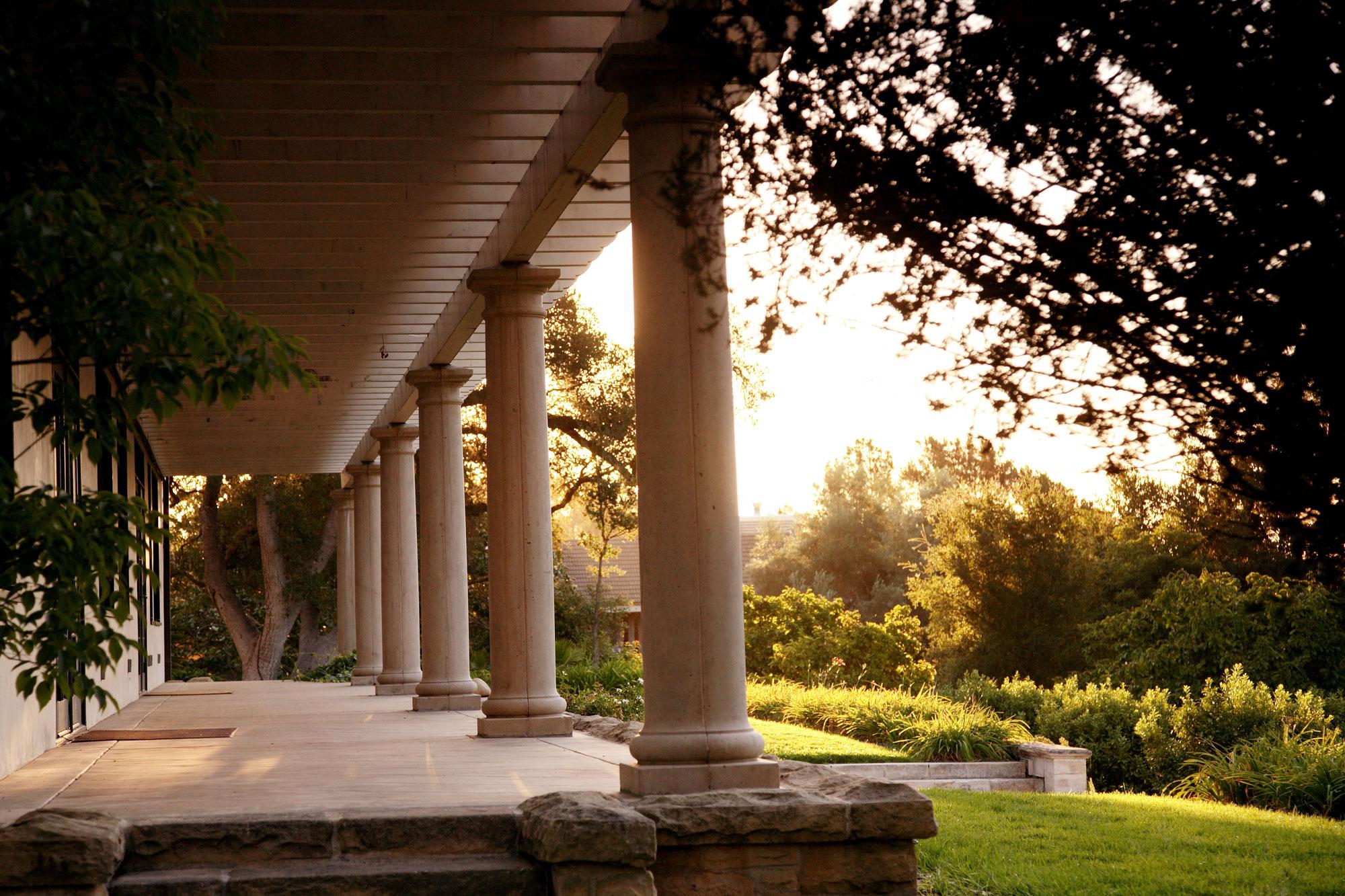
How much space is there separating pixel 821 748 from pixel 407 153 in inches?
390

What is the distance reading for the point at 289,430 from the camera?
20828 millimetres

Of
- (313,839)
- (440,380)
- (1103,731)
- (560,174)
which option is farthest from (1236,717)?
(313,839)

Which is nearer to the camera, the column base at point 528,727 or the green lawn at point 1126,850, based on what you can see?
the green lawn at point 1126,850

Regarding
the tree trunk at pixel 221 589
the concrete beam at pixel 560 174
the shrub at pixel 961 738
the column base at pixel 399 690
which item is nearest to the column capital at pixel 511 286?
the concrete beam at pixel 560 174

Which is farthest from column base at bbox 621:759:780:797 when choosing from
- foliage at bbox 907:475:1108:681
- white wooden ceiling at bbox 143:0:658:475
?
foliage at bbox 907:475:1108:681

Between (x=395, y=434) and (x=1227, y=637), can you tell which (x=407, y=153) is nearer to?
(x=395, y=434)

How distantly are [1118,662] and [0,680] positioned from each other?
74.8 feet

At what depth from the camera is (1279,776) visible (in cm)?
1421

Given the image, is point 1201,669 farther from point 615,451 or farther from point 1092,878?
point 1092,878

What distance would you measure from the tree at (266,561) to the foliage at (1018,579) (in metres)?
16.1

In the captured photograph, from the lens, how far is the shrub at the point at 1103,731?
57.4 ft

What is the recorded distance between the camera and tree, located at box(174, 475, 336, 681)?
33.9 metres

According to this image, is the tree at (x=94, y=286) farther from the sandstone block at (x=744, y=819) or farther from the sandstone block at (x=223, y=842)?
the sandstone block at (x=744, y=819)

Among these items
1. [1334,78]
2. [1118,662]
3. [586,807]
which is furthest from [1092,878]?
[1118,662]
